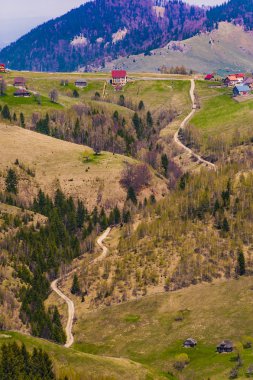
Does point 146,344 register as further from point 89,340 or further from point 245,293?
point 245,293

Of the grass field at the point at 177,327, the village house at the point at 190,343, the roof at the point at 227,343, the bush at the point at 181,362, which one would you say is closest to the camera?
the grass field at the point at 177,327

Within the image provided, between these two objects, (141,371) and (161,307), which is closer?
(141,371)

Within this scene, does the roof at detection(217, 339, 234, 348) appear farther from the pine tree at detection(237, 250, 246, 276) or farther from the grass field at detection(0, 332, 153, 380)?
the pine tree at detection(237, 250, 246, 276)

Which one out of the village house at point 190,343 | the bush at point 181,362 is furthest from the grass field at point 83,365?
the village house at point 190,343

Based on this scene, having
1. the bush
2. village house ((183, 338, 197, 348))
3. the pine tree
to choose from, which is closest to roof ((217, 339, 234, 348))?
the bush

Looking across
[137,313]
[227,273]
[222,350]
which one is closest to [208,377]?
[222,350]

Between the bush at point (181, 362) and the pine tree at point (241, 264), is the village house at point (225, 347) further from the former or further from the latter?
the pine tree at point (241, 264)

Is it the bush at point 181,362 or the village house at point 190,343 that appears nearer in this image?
the bush at point 181,362
